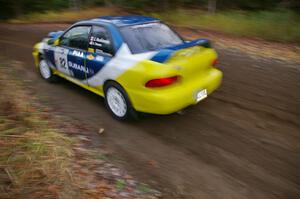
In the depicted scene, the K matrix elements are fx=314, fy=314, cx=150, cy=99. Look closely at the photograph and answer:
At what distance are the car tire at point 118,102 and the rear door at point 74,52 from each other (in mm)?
679

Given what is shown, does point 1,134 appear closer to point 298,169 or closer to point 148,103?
point 148,103

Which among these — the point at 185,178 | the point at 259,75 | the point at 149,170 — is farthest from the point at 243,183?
the point at 259,75

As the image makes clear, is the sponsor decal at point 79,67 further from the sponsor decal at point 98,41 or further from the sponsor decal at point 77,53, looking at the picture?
the sponsor decal at point 98,41

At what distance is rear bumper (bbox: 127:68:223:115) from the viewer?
4.52 m

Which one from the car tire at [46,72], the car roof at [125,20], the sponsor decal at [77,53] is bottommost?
the car tire at [46,72]

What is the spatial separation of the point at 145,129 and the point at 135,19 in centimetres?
196

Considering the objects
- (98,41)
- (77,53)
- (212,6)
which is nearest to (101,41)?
(98,41)

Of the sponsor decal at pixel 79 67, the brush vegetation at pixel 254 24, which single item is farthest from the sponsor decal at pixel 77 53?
the brush vegetation at pixel 254 24

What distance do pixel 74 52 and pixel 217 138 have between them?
305 cm

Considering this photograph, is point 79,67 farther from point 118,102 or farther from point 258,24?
point 258,24

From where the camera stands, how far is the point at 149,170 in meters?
4.10

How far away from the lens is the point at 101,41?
530 centimetres

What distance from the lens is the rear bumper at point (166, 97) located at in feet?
14.8

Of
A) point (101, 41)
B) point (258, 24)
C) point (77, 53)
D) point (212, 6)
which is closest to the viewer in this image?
point (101, 41)
